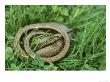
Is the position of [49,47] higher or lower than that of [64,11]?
lower

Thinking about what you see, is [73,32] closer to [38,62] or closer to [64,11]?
[64,11]

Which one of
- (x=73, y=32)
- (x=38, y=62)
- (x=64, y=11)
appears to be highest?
(x=64, y=11)

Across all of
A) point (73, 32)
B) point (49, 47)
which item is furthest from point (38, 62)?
point (73, 32)

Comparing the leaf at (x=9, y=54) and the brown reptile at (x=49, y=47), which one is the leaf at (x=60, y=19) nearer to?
the brown reptile at (x=49, y=47)

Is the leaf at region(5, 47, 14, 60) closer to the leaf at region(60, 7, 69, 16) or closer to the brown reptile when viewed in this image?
the brown reptile

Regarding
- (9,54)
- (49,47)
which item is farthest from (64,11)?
(9,54)

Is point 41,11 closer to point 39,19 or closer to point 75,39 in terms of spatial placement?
point 39,19
